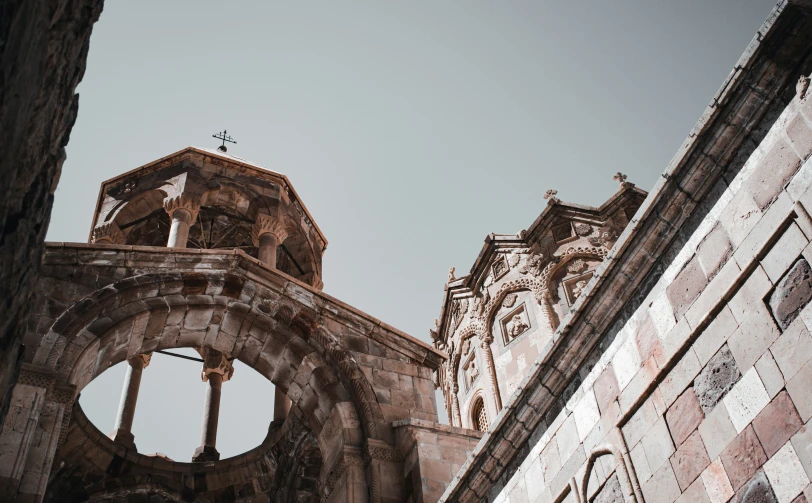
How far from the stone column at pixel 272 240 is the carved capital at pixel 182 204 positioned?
0.94 metres

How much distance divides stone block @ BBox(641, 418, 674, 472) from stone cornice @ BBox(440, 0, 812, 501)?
90 cm

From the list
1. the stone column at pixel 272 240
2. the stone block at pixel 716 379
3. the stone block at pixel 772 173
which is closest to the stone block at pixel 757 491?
the stone block at pixel 716 379

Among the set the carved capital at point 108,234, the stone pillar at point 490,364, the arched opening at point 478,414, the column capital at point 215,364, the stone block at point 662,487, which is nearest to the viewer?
the stone block at point 662,487

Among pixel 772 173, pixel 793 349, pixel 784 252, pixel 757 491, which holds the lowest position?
pixel 757 491

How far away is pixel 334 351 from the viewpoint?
8.98m

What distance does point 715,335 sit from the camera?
14.3ft

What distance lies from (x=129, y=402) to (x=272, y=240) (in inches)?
124

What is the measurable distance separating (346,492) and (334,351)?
1665mm

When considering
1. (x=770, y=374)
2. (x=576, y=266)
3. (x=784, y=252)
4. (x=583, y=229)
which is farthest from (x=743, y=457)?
(x=583, y=229)

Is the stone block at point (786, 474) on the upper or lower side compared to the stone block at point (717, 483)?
lower

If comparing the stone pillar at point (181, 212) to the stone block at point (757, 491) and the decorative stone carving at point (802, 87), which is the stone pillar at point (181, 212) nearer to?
the decorative stone carving at point (802, 87)

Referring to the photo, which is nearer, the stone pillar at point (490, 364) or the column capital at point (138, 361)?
the column capital at point (138, 361)

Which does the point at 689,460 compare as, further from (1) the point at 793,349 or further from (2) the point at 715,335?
(1) the point at 793,349

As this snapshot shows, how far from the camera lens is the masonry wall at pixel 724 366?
382 cm
